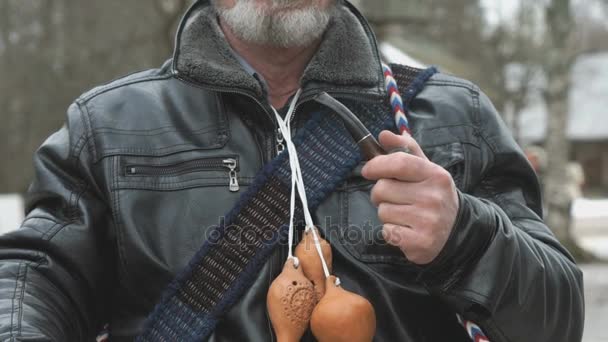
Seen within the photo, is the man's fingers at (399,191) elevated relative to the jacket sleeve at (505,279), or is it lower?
elevated

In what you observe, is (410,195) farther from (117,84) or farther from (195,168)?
(117,84)

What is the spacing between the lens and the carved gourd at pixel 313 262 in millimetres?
1897

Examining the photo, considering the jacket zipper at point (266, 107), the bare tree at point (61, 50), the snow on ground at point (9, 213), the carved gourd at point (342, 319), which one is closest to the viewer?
the carved gourd at point (342, 319)

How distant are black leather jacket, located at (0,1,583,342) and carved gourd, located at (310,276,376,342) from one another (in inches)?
6.5

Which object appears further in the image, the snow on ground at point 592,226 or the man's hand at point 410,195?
the snow on ground at point 592,226

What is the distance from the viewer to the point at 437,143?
2.17 m

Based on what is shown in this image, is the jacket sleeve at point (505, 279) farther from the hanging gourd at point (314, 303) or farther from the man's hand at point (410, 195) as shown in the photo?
the hanging gourd at point (314, 303)

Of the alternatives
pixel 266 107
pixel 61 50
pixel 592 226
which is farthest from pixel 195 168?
pixel 592 226

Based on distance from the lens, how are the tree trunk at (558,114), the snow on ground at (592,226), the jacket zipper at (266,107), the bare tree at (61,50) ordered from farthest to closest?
the snow on ground at (592,226), the bare tree at (61,50), the tree trunk at (558,114), the jacket zipper at (266,107)

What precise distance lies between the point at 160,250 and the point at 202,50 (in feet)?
1.87

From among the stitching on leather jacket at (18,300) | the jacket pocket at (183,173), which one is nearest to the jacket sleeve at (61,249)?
the stitching on leather jacket at (18,300)

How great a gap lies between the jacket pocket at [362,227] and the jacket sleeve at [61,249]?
2.07ft

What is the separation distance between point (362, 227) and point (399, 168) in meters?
0.45

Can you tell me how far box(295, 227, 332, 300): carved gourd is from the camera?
1.90 metres
